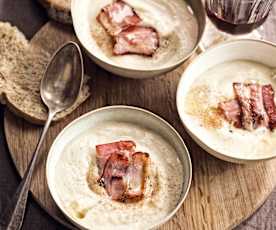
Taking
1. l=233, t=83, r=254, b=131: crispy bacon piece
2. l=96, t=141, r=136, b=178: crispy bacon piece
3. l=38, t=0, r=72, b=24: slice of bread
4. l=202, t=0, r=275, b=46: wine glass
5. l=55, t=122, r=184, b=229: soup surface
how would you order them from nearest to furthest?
l=55, t=122, r=184, b=229: soup surface → l=96, t=141, r=136, b=178: crispy bacon piece → l=233, t=83, r=254, b=131: crispy bacon piece → l=202, t=0, r=275, b=46: wine glass → l=38, t=0, r=72, b=24: slice of bread

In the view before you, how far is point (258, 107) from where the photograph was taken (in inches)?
92.4

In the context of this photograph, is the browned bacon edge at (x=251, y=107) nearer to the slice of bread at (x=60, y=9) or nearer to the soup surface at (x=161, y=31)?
the soup surface at (x=161, y=31)

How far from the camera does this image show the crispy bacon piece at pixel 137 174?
83.5 inches

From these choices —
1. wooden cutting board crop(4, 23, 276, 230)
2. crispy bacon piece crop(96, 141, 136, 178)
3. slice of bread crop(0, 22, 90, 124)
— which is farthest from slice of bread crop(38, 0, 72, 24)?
crispy bacon piece crop(96, 141, 136, 178)

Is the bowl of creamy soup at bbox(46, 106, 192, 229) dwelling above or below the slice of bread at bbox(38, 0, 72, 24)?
below

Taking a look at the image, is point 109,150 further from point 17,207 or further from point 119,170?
point 17,207

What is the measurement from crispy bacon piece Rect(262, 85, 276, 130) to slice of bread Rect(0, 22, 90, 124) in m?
0.70

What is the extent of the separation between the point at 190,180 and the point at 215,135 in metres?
0.25

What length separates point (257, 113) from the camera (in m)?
2.33

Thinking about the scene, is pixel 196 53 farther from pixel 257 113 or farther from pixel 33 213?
pixel 33 213

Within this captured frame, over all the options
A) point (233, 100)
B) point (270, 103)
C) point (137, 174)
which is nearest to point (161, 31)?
point (233, 100)

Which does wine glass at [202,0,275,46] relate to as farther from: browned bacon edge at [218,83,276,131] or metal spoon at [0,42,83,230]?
metal spoon at [0,42,83,230]

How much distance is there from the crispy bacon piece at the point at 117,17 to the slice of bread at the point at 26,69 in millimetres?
187

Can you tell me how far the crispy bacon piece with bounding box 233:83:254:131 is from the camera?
231 cm
